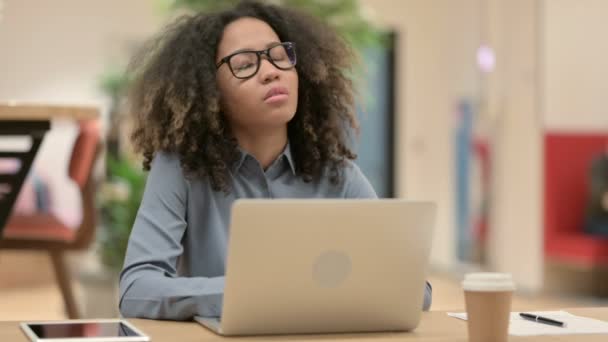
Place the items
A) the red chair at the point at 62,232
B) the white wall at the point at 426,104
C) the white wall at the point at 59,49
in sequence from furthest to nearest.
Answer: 1. the white wall at the point at 426,104
2. the white wall at the point at 59,49
3. the red chair at the point at 62,232

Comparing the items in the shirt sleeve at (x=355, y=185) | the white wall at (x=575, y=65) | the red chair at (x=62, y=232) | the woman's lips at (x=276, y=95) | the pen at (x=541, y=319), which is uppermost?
the white wall at (x=575, y=65)

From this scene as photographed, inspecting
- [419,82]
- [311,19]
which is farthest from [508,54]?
[311,19]

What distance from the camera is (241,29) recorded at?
6.20ft

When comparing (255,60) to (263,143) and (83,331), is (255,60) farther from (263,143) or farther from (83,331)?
(83,331)

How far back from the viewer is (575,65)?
611 cm

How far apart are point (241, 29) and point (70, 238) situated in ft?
7.10

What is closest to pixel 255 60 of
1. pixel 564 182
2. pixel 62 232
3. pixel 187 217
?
pixel 187 217

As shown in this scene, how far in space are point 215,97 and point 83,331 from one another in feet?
2.17

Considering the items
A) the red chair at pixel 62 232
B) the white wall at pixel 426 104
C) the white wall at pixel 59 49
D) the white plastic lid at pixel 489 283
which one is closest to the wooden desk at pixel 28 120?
the red chair at pixel 62 232

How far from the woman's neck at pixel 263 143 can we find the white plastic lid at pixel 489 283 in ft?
2.34

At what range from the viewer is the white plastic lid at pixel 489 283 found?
47.6 inches

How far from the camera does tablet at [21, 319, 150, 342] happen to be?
3.91 feet

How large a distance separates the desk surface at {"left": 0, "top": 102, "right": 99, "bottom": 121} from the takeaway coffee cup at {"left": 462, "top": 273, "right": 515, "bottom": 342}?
173cm

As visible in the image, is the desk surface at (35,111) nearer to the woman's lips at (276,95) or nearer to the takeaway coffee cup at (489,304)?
the woman's lips at (276,95)
